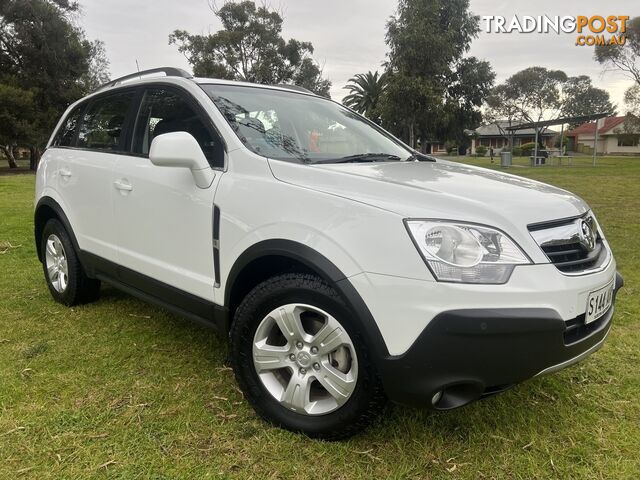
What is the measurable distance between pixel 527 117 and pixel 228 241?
188ft

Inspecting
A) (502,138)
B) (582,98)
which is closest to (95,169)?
(582,98)

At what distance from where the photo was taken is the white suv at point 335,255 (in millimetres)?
1843

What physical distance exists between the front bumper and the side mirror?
1339 millimetres

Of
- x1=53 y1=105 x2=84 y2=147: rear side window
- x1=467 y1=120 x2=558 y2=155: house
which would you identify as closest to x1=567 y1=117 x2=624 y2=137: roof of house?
x1=467 y1=120 x2=558 y2=155: house

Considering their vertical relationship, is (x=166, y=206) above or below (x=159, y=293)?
above

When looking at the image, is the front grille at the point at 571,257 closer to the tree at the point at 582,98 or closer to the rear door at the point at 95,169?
the rear door at the point at 95,169

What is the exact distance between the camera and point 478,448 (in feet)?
7.39

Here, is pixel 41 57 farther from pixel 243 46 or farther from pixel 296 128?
pixel 296 128

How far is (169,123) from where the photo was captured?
2994 mm

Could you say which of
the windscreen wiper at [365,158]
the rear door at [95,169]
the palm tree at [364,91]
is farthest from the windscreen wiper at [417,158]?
the palm tree at [364,91]

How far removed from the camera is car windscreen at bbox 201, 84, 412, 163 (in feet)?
8.79

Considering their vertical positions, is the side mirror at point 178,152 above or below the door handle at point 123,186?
above

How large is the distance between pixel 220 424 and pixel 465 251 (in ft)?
4.69

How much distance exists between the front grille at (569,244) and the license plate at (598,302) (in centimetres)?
11
